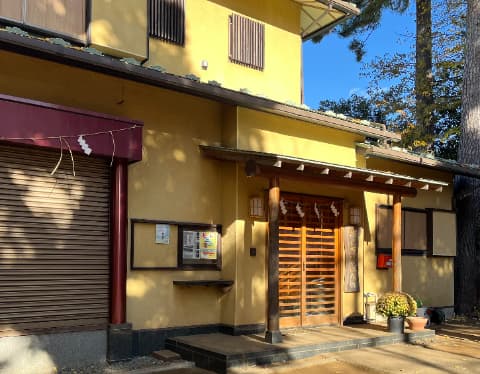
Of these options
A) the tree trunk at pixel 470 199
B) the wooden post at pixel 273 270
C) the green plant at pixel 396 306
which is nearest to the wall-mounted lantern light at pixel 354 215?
the green plant at pixel 396 306

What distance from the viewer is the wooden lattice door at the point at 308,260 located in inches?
386

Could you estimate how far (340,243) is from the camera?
10.6 m

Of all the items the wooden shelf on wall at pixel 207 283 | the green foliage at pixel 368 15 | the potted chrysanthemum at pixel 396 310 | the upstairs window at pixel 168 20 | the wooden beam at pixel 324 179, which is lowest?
the potted chrysanthemum at pixel 396 310

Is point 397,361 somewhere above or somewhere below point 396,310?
below

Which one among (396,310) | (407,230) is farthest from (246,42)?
(396,310)

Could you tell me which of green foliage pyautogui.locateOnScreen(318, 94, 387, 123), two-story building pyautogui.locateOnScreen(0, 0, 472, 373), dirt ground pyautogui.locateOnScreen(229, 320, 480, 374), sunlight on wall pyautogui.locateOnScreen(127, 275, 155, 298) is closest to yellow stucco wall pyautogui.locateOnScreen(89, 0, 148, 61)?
two-story building pyautogui.locateOnScreen(0, 0, 472, 373)

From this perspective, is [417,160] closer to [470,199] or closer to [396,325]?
[470,199]

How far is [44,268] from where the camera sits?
7312mm

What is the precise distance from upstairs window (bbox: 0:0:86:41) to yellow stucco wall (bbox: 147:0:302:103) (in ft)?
4.90

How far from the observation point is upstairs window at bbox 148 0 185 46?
31.3ft

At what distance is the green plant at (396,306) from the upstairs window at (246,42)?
Answer: 17.2 ft

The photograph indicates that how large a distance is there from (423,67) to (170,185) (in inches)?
566

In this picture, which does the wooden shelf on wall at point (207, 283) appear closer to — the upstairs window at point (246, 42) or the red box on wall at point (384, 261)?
the red box on wall at point (384, 261)

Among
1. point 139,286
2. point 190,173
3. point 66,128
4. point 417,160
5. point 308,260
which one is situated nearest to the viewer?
point 66,128
